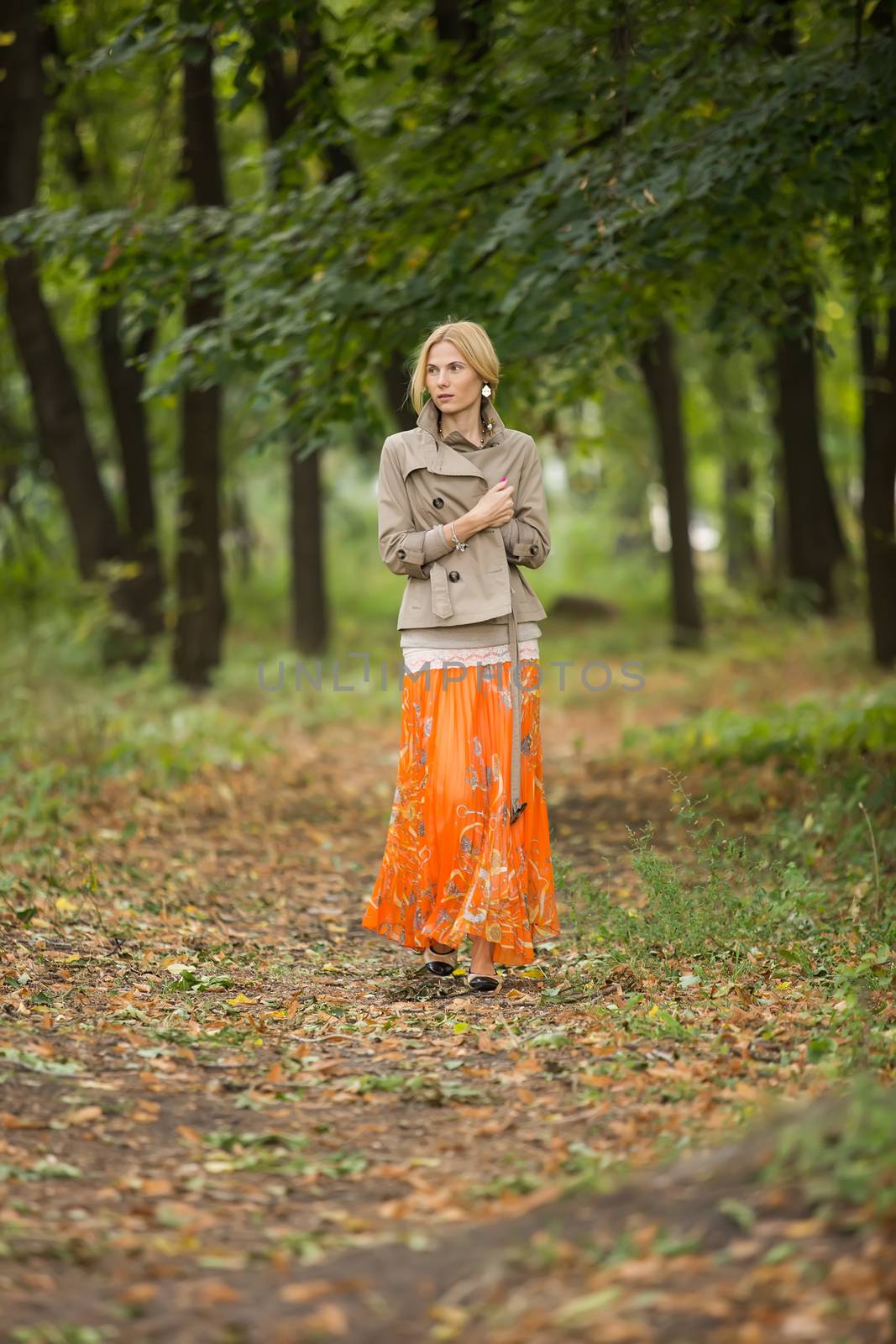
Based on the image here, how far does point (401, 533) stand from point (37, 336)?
909 cm

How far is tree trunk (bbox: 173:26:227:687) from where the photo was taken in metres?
12.4

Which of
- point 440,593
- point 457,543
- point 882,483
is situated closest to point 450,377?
point 457,543

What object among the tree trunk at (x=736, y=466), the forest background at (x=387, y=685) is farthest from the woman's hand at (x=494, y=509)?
the tree trunk at (x=736, y=466)

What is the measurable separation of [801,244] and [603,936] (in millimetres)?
4958

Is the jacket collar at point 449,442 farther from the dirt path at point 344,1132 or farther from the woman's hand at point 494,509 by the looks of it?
the dirt path at point 344,1132

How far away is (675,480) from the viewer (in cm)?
1748

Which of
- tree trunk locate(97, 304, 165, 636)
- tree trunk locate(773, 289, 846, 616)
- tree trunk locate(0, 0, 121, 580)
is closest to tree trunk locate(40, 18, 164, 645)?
tree trunk locate(97, 304, 165, 636)

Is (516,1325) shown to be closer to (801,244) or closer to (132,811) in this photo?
(132,811)

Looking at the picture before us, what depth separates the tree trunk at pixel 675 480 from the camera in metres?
17.4

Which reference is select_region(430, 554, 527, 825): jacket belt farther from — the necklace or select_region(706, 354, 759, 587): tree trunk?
select_region(706, 354, 759, 587): tree trunk

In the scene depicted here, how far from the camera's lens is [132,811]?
27.0ft

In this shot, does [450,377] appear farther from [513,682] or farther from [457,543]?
[513,682]

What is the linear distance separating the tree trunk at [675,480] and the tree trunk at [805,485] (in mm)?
1327

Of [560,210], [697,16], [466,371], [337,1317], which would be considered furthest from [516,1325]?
[697,16]
